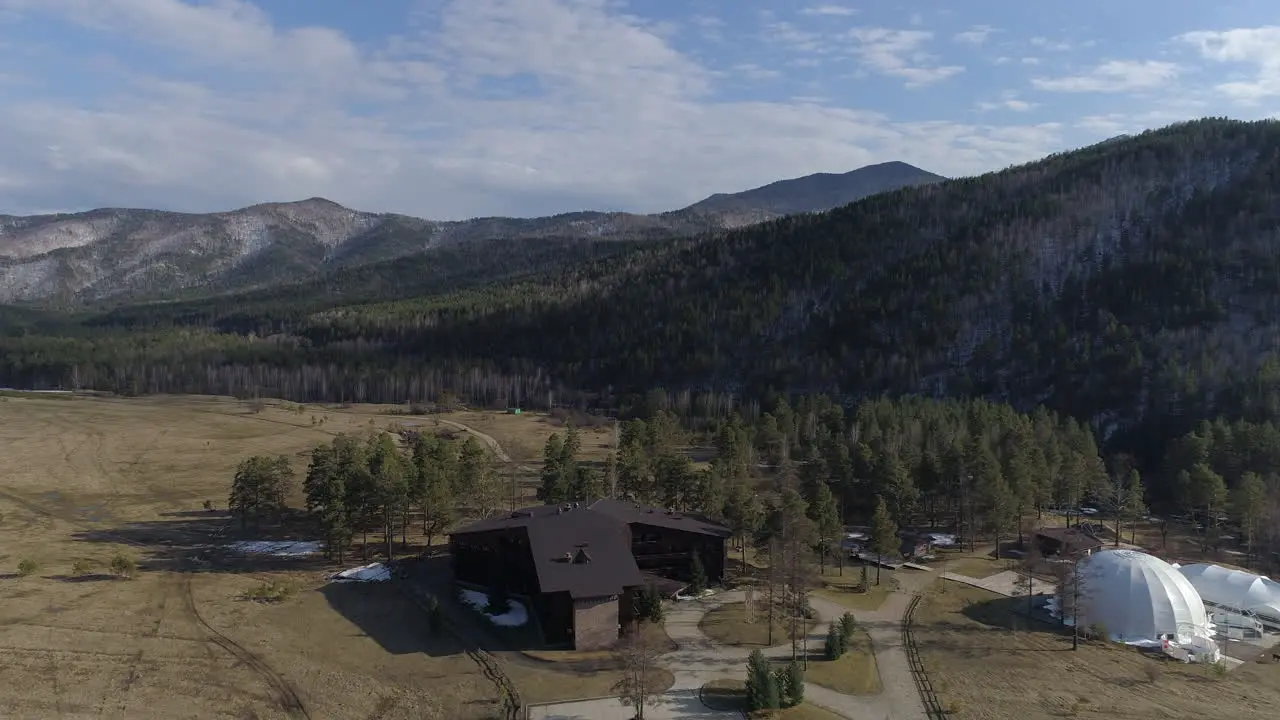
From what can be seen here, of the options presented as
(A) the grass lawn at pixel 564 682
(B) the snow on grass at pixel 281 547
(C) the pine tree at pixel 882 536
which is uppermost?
(C) the pine tree at pixel 882 536

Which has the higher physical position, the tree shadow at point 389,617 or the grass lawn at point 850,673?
the tree shadow at point 389,617

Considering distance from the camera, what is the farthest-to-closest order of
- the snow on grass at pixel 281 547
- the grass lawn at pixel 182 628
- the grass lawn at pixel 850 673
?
the snow on grass at pixel 281 547 < the grass lawn at pixel 850 673 < the grass lawn at pixel 182 628

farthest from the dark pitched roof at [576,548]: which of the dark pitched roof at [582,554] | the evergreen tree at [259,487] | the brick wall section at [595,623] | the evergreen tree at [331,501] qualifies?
the evergreen tree at [259,487]

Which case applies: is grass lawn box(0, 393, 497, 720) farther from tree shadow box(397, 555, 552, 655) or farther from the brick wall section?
the brick wall section

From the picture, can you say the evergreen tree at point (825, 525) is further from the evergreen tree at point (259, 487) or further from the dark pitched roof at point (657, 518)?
the evergreen tree at point (259, 487)

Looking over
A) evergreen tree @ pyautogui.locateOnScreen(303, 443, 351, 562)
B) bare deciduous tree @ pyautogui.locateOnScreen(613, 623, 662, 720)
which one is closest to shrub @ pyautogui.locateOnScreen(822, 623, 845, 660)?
bare deciduous tree @ pyautogui.locateOnScreen(613, 623, 662, 720)
